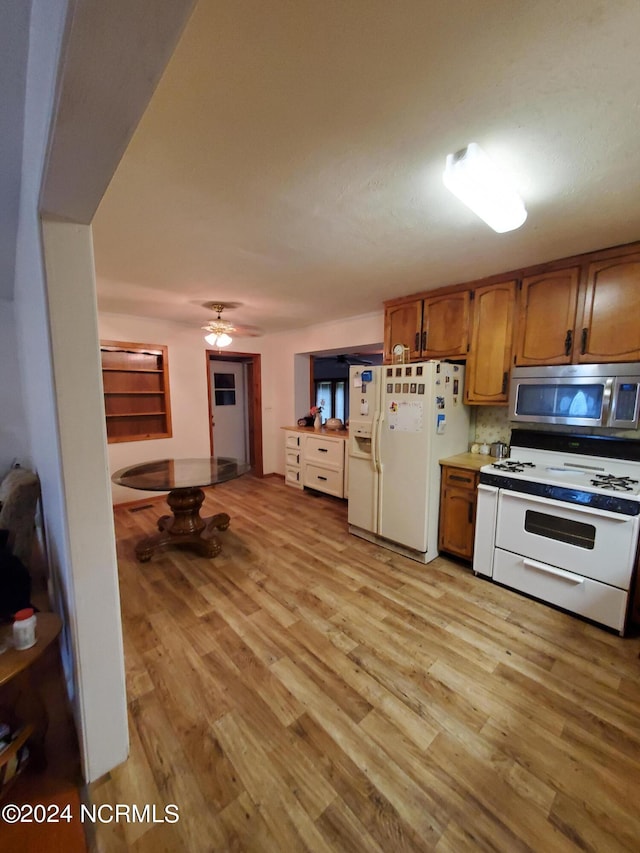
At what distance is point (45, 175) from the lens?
880 millimetres

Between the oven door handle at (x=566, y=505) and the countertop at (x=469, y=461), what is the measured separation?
0.29 m

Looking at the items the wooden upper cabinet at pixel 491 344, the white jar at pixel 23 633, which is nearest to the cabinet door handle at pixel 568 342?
the wooden upper cabinet at pixel 491 344

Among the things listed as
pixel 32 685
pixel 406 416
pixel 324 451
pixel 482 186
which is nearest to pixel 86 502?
pixel 32 685

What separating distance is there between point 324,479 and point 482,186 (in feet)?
11.8

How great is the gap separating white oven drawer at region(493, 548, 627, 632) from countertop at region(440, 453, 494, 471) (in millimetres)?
625

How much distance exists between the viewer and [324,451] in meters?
4.48

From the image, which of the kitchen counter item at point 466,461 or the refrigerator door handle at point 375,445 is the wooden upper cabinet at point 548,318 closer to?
the kitchen counter item at point 466,461

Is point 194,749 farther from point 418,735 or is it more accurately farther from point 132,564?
point 132,564

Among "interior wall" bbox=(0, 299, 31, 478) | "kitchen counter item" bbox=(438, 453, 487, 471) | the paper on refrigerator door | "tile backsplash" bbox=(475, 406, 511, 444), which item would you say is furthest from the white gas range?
"interior wall" bbox=(0, 299, 31, 478)

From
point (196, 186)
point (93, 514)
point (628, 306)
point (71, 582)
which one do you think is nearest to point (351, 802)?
point (71, 582)

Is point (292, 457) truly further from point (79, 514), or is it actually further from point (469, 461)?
point (79, 514)

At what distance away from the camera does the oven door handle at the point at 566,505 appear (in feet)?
6.39

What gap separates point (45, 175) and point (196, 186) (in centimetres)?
72

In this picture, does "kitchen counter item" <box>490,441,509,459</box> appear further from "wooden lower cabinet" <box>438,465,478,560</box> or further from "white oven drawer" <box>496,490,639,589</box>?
"white oven drawer" <box>496,490,639,589</box>
